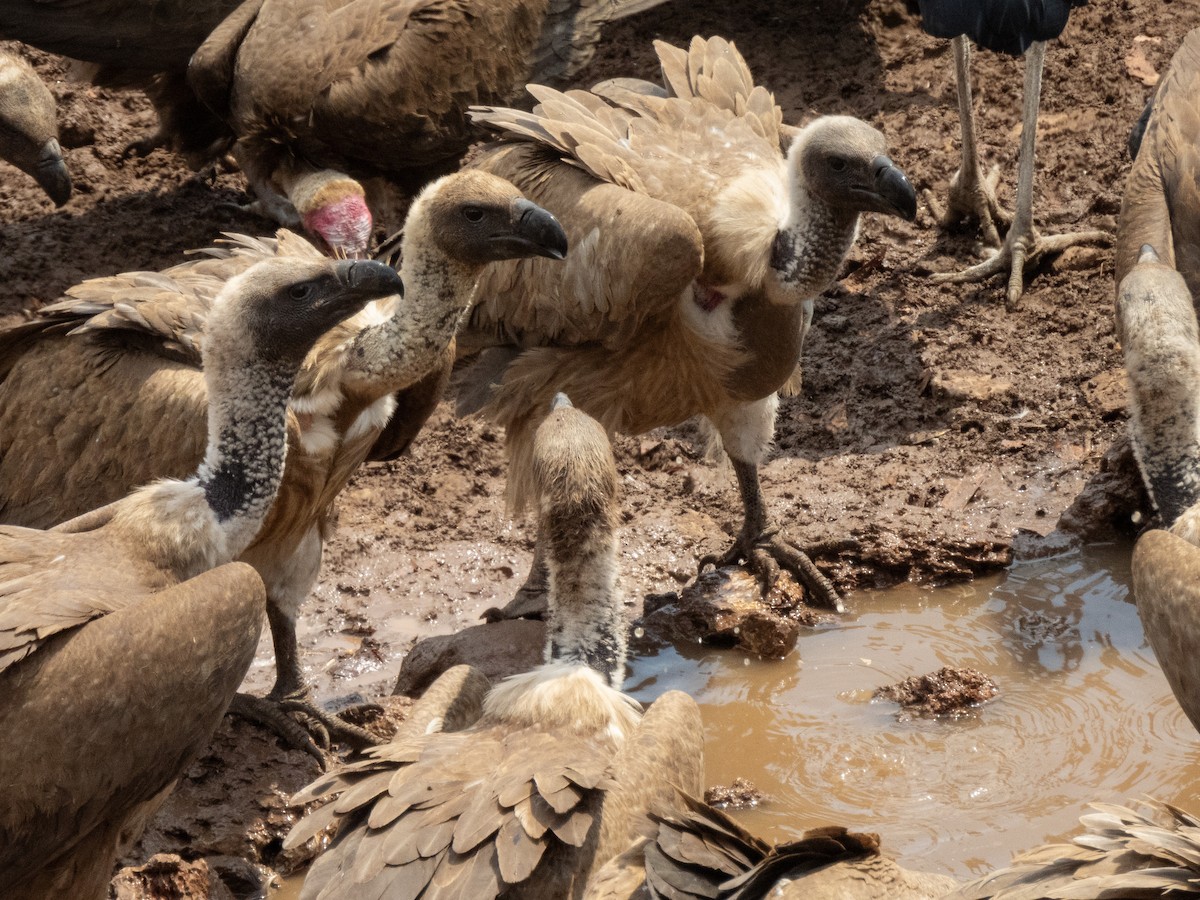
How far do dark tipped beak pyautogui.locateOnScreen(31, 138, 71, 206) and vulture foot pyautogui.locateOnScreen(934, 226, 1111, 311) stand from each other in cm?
422

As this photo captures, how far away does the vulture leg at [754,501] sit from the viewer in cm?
620

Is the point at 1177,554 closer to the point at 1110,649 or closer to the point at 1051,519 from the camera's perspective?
the point at 1110,649

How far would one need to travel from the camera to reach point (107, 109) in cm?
941

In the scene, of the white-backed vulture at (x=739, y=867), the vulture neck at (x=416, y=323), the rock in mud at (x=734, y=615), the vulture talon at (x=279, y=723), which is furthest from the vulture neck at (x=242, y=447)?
the rock in mud at (x=734, y=615)

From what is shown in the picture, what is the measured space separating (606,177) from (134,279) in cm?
173

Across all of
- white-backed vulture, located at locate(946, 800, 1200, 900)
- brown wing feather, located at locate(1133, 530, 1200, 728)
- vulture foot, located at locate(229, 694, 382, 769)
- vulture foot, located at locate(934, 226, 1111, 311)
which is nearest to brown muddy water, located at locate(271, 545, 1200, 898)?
vulture foot, located at locate(229, 694, 382, 769)

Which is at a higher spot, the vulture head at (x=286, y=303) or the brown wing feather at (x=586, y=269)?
the vulture head at (x=286, y=303)

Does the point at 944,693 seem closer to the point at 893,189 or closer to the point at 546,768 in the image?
the point at 893,189

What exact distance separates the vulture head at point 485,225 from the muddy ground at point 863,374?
1758mm

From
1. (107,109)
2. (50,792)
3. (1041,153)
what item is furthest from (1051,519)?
(107,109)

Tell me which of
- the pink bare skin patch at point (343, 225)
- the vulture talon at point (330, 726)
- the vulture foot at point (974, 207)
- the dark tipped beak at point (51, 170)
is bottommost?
the vulture talon at point (330, 726)

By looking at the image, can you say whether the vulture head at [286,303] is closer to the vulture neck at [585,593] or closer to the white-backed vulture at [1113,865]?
the vulture neck at [585,593]

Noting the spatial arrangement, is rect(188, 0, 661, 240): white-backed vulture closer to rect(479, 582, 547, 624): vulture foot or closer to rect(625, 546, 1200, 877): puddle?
rect(479, 582, 547, 624): vulture foot

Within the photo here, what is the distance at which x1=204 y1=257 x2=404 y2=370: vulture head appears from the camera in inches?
174
